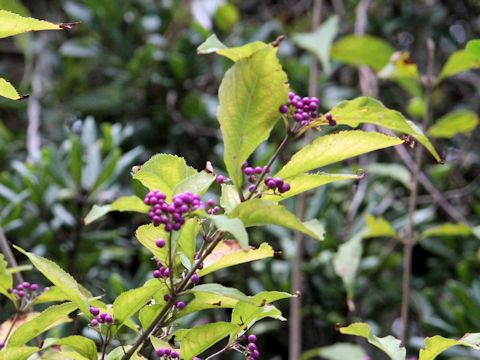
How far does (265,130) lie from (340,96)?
1482 millimetres

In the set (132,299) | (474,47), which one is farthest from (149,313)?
(474,47)

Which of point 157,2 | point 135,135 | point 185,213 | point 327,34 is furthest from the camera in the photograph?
point 157,2

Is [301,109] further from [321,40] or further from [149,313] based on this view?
[321,40]

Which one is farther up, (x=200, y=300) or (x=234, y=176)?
(x=234, y=176)

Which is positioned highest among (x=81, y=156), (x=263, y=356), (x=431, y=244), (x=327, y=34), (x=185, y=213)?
(x=327, y=34)

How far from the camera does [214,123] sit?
198 centimetres

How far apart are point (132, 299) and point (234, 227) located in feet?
0.53

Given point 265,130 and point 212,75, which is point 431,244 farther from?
point 265,130

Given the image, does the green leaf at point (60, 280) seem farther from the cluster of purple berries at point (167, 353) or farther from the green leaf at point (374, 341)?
the green leaf at point (374, 341)

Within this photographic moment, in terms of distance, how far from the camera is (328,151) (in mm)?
592

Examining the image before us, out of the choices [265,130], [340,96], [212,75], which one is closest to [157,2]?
[212,75]

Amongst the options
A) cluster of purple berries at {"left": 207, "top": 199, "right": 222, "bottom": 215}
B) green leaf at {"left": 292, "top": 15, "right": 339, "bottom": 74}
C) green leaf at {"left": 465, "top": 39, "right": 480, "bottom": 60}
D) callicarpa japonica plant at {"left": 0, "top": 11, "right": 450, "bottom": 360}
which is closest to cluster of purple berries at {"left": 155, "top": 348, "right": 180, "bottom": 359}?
callicarpa japonica plant at {"left": 0, "top": 11, "right": 450, "bottom": 360}

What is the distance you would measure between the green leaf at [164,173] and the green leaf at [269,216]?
88 millimetres

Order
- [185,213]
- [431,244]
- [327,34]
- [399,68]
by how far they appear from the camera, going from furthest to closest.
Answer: [431,244] < [327,34] < [399,68] < [185,213]
